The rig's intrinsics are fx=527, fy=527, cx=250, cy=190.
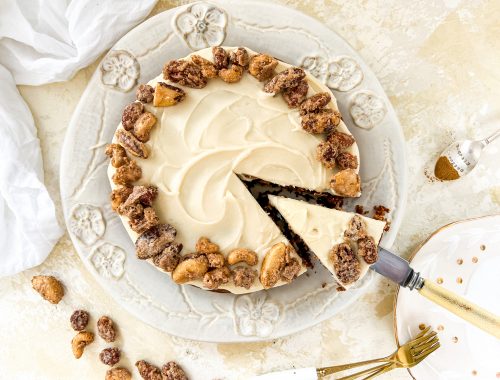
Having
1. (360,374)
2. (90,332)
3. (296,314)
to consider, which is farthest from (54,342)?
(360,374)

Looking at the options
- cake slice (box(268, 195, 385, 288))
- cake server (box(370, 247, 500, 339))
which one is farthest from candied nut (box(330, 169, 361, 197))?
cake server (box(370, 247, 500, 339))

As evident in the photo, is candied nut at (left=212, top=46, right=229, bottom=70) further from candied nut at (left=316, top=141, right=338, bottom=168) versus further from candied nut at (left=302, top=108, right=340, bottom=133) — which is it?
candied nut at (left=316, top=141, right=338, bottom=168)

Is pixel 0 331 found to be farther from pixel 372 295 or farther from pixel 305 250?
pixel 372 295

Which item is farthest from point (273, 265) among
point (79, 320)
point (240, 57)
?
point (79, 320)

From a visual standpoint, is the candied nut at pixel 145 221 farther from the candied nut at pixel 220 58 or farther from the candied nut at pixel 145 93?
the candied nut at pixel 220 58

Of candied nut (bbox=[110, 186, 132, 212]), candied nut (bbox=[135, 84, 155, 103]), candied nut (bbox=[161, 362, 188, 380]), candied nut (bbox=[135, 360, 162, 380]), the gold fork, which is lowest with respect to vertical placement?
candied nut (bbox=[135, 360, 162, 380])
